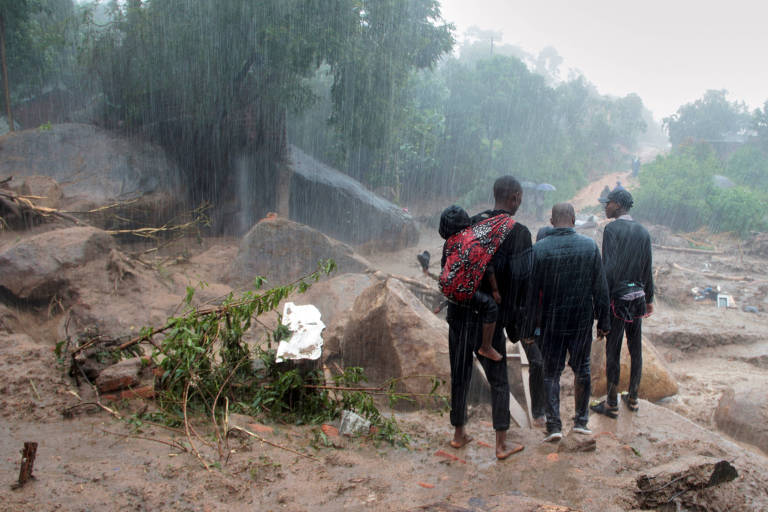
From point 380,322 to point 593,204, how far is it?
2344cm

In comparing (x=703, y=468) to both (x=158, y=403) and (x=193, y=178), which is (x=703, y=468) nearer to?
(x=158, y=403)

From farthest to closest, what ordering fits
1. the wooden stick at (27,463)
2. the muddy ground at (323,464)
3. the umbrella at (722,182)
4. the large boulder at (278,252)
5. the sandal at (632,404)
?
the umbrella at (722,182), the large boulder at (278,252), the sandal at (632,404), the muddy ground at (323,464), the wooden stick at (27,463)

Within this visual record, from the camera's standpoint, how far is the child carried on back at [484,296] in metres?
2.73

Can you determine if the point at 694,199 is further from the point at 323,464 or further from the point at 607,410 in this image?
the point at 323,464

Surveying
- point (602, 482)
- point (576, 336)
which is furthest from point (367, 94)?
point (602, 482)

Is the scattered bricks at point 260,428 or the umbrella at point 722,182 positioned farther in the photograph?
the umbrella at point 722,182

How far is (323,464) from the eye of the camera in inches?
108

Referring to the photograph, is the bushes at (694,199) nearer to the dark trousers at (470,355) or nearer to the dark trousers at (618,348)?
the dark trousers at (618,348)

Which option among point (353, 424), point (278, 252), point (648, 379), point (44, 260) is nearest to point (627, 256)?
point (648, 379)

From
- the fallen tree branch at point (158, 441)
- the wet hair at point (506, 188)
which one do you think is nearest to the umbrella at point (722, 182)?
the wet hair at point (506, 188)

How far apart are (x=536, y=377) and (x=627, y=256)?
1.13 metres

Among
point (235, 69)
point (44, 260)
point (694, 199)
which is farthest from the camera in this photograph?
point (694, 199)

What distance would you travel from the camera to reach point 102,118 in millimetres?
11875

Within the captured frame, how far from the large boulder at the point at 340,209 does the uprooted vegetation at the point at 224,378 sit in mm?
9911
